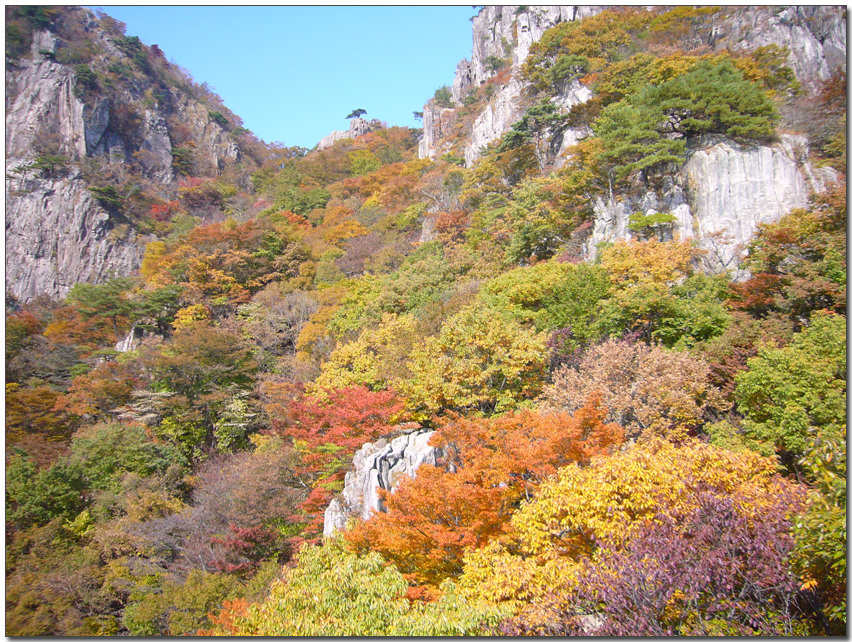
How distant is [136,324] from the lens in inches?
1128

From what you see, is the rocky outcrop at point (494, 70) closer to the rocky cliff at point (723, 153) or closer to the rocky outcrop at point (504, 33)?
the rocky outcrop at point (504, 33)

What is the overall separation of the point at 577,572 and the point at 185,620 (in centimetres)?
1063

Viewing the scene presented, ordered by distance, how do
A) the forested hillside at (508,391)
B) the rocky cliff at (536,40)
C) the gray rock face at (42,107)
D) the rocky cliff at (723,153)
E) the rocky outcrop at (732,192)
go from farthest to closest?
the gray rock face at (42,107) < the rocky cliff at (536,40) < the rocky cliff at (723,153) < the rocky outcrop at (732,192) < the forested hillside at (508,391)

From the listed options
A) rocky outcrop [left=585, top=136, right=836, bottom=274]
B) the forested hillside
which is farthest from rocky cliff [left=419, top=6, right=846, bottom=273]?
the forested hillside

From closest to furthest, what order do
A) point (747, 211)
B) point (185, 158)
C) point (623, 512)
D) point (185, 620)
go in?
point (623, 512)
point (185, 620)
point (747, 211)
point (185, 158)

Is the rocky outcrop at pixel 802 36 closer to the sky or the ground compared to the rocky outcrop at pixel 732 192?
closer to the sky

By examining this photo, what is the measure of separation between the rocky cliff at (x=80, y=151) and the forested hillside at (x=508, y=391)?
162cm

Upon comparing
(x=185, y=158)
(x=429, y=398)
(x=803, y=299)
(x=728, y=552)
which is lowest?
(x=728, y=552)

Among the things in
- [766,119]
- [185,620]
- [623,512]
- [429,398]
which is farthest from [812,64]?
[185,620]

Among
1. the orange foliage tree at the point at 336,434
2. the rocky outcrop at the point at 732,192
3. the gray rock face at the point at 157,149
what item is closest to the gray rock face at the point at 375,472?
the orange foliage tree at the point at 336,434

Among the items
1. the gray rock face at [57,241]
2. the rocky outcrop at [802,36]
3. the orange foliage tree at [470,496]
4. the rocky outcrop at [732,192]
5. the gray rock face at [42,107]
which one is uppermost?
the gray rock face at [42,107]

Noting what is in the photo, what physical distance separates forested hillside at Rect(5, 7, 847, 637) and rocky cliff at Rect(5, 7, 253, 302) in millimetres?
1623

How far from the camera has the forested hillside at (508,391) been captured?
22.0 feet

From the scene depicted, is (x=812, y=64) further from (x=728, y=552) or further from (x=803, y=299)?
(x=728, y=552)
